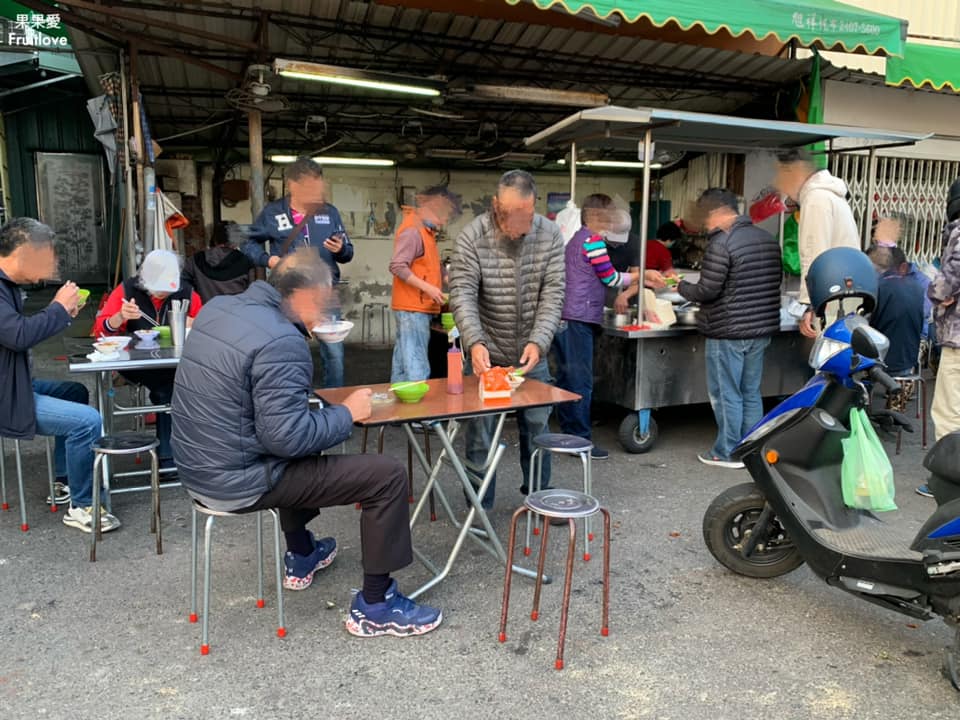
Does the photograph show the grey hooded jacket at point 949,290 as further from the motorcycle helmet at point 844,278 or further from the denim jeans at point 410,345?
the denim jeans at point 410,345

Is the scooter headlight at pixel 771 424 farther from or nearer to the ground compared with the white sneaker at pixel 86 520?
farther from the ground

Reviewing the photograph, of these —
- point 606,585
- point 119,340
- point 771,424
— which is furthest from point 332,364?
point 771,424

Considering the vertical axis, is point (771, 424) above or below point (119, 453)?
above

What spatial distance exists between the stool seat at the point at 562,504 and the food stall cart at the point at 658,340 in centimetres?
247

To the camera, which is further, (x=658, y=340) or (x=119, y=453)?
(x=658, y=340)

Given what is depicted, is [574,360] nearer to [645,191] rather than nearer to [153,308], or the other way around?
[645,191]

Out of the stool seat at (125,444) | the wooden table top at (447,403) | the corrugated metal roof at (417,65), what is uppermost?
the corrugated metal roof at (417,65)

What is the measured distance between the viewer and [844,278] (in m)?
3.36

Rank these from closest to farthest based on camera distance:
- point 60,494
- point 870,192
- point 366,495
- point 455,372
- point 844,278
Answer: point 366,495
point 844,278
point 455,372
point 60,494
point 870,192

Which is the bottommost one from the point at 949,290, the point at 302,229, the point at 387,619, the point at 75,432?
the point at 387,619

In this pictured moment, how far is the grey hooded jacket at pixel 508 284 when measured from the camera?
12.9ft

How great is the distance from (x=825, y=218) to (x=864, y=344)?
229cm

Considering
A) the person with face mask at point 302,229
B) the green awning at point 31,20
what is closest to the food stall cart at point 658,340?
the person with face mask at point 302,229

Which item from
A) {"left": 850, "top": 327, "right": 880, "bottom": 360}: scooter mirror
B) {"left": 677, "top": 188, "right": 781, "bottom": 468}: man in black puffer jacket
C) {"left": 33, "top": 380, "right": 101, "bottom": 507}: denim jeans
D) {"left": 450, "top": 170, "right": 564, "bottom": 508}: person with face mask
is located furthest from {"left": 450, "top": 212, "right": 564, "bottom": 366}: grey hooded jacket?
{"left": 33, "top": 380, "right": 101, "bottom": 507}: denim jeans
